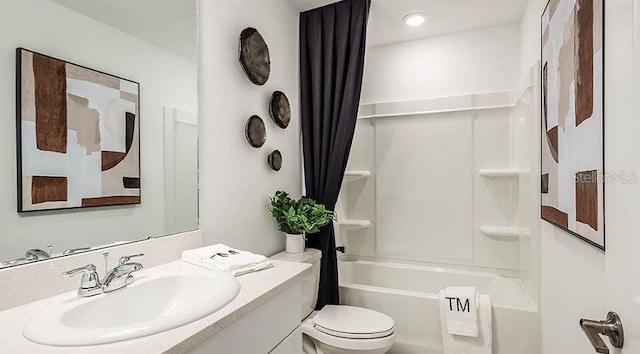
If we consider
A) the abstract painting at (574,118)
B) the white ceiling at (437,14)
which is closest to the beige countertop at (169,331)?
the abstract painting at (574,118)

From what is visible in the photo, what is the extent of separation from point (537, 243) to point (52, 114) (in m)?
2.27

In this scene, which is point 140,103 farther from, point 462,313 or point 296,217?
point 462,313

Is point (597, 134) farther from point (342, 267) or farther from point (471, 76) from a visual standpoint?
point (342, 267)

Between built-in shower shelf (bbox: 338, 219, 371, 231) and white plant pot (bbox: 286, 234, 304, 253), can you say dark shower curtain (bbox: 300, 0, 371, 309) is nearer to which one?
white plant pot (bbox: 286, 234, 304, 253)

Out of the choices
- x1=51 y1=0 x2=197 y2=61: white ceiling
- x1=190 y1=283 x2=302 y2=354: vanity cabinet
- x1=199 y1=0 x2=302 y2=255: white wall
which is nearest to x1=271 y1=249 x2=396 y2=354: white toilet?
x1=199 y1=0 x2=302 y2=255: white wall

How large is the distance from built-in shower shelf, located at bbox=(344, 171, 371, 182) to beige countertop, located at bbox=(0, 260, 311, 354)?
1.86 metres

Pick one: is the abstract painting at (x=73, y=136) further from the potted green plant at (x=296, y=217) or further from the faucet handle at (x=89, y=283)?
the potted green plant at (x=296, y=217)

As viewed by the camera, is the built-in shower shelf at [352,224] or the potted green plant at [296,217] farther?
the built-in shower shelf at [352,224]

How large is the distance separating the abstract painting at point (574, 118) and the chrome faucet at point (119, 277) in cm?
139

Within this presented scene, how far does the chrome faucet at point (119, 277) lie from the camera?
1.01 metres

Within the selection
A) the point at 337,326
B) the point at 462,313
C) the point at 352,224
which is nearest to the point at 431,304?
the point at 462,313

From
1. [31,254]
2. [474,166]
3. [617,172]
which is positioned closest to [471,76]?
[474,166]

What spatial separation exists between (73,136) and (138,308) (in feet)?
1.98

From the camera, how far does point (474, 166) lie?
8.96 ft
